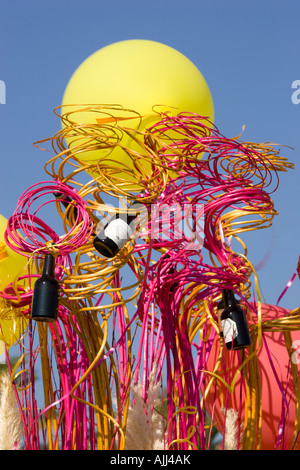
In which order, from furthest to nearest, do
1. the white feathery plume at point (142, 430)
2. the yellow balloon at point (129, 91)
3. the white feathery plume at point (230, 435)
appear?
the yellow balloon at point (129, 91) → the white feathery plume at point (230, 435) → the white feathery plume at point (142, 430)

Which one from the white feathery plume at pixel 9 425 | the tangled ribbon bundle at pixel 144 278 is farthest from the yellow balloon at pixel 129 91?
the white feathery plume at pixel 9 425

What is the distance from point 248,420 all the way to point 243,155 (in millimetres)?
856

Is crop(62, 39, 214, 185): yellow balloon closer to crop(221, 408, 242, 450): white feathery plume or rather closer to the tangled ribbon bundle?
the tangled ribbon bundle

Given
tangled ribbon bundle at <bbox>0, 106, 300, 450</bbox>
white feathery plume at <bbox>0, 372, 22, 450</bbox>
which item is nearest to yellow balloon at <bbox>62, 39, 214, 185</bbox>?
tangled ribbon bundle at <bbox>0, 106, 300, 450</bbox>

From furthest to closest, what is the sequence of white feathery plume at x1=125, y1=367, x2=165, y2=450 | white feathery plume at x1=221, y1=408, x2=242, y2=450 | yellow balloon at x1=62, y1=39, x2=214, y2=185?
yellow balloon at x1=62, y1=39, x2=214, y2=185 → white feathery plume at x1=221, y1=408, x2=242, y2=450 → white feathery plume at x1=125, y1=367, x2=165, y2=450

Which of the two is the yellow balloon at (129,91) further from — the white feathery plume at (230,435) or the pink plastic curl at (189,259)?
the white feathery plume at (230,435)

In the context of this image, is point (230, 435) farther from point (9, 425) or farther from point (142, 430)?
point (9, 425)

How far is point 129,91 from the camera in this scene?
81.6 inches

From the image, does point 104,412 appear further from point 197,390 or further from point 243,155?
point 243,155

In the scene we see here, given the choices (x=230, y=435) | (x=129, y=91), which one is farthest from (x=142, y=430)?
(x=129, y=91)

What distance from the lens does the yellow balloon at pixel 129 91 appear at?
2062mm

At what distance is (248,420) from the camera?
80.4 inches

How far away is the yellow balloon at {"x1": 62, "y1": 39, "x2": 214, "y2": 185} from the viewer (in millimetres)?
2062

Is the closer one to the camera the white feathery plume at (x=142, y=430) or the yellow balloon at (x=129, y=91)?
the white feathery plume at (x=142, y=430)
